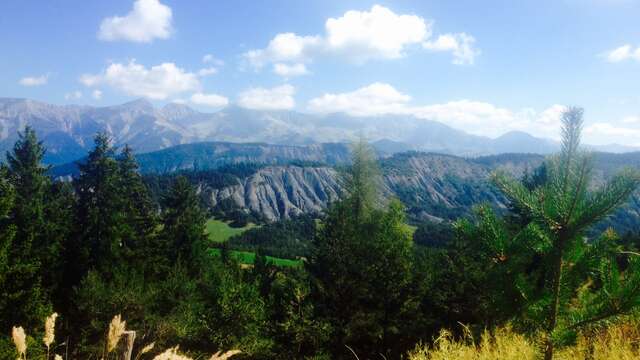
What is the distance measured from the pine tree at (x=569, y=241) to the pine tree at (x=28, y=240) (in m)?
27.7

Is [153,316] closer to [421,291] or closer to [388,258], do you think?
[388,258]

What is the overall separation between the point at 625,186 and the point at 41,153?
141 feet

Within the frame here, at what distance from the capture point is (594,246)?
4.68m

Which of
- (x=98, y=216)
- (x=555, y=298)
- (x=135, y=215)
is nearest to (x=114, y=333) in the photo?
(x=555, y=298)

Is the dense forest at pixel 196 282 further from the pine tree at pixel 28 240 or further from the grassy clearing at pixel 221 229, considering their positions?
the grassy clearing at pixel 221 229

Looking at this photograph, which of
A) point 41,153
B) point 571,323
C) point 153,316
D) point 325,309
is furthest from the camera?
point 41,153

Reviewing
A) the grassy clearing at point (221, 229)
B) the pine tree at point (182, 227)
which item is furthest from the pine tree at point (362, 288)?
the grassy clearing at point (221, 229)

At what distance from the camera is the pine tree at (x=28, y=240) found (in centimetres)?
2419

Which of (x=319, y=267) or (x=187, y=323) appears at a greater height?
(x=319, y=267)

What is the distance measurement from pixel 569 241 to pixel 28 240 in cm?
3138

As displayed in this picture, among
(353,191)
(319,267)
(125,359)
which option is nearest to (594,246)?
(125,359)

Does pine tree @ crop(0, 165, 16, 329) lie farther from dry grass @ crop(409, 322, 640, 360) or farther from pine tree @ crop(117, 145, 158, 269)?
dry grass @ crop(409, 322, 640, 360)

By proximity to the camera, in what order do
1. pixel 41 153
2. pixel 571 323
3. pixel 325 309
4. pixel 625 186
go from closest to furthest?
pixel 625 186 → pixel 571 323 → pixel 325 309 → pixel 41 153

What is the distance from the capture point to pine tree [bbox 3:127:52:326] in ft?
79.4
